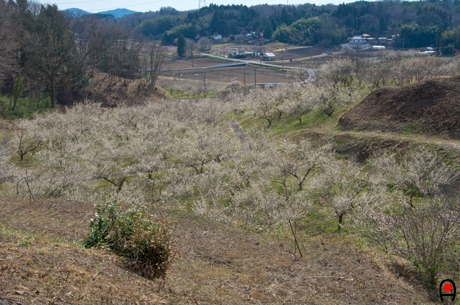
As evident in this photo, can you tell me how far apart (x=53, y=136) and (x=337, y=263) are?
28.6m

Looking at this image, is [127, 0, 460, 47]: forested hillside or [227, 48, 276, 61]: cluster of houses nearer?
[227, 48, 276, 61]: cluster of houses

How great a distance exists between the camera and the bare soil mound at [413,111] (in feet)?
92.8

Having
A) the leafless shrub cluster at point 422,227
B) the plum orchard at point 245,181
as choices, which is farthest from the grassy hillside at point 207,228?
the leafless shrub cluster at point 422,227

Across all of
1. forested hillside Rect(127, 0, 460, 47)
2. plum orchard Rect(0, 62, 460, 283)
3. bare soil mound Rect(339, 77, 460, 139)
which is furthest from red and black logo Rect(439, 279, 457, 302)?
forested hillside Rect(127, 0, 460, 47)

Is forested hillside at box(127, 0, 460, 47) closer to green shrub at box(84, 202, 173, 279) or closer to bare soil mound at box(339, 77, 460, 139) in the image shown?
bare soil mound at box(339, 77, 460, 139)

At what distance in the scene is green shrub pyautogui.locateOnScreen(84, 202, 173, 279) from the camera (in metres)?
7.99

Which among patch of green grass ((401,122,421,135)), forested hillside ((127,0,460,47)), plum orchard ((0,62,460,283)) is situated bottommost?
plum orchard ((0,62,460,283))

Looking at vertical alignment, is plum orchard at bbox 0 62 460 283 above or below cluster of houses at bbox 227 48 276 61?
below

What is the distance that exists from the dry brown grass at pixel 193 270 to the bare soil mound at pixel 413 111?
721 inches

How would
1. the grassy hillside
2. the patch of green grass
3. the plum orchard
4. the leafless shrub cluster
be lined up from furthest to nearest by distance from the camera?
the patch of green grass
the plum orchard
the leafless shrub cluster
the grassy hillside

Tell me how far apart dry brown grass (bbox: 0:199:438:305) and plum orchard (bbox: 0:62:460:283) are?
1633 mm

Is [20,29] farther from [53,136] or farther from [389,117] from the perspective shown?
[389,117]

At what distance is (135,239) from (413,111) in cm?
2849

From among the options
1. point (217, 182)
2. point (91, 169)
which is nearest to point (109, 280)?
point (217, 182)
